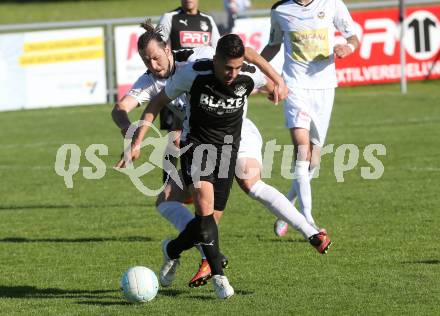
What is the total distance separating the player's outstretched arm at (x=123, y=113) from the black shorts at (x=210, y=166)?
583 mm

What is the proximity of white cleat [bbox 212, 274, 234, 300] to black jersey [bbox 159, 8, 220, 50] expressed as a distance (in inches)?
218

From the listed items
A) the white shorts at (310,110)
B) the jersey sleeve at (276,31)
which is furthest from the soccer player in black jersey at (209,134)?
the jersey sleeve at (276,31)

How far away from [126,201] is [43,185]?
6.01 ft

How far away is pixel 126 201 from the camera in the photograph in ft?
41.9

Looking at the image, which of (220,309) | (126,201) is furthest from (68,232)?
(220,309)

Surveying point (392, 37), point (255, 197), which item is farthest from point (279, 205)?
point (392, 37)

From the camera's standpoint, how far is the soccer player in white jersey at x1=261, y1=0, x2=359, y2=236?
10391 millimetres

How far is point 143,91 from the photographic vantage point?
8562mm

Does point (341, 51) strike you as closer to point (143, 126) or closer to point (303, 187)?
point (303, 187)

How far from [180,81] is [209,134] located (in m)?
0.47

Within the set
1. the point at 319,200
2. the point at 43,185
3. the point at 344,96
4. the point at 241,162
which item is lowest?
Answer: the point at 344,96

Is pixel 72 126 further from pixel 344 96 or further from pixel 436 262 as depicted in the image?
pixel 436 262

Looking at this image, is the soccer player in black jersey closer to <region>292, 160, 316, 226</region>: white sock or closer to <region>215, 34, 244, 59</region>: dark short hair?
<region>215, 34, 244, 59</region>: dark short hair

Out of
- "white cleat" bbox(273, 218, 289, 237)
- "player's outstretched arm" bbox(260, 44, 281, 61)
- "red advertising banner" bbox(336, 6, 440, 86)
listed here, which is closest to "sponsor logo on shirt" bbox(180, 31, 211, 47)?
"player's outstretched arm" bbox(260, 44, 281, 61)
